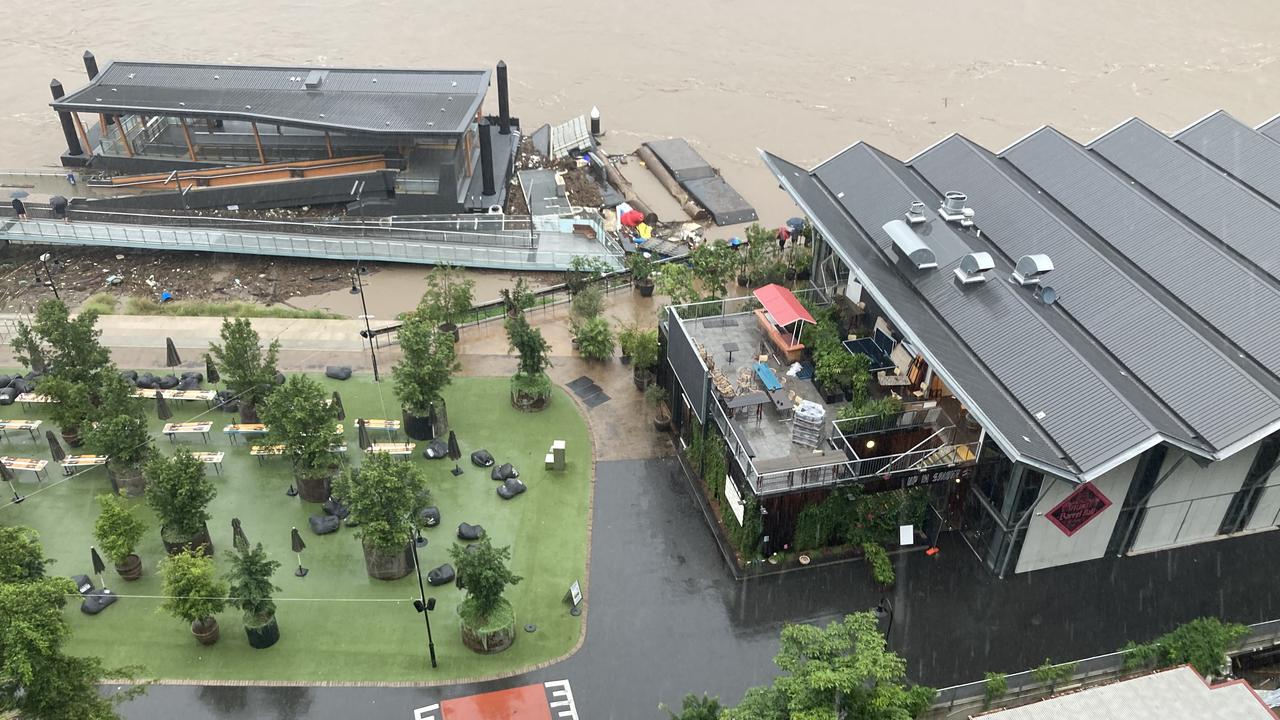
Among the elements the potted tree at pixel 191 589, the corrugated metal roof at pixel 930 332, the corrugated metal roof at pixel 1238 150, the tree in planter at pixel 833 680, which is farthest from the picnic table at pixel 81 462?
the corrugated metal roof at pixel 1238 150

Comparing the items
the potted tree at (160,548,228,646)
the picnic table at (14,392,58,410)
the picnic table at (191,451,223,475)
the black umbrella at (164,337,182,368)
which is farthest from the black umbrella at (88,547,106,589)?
the black umbrella at (164,337,182,368)

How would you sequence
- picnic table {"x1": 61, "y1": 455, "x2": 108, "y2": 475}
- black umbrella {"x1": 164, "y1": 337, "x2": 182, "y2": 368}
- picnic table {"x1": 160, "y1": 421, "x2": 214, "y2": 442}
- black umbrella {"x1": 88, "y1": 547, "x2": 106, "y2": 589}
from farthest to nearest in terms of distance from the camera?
black umbrella {"x1": 164, "y1": 337, "x2": 182, "y2": 368}, picnic table {"x1": 160, "y1": 421, "x2": 214, "y2": 442}, picnic table {"x1": 61, "y1": 455, "x2": 108, "y2": 475}, black umbrella {"x1": 88, "y1": 547, "x2": 106, "y2": 589}

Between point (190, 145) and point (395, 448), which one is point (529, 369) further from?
point (190, 145)

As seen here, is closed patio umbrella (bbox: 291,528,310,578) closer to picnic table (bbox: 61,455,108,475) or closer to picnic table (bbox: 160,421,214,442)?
picnic table (bbox: 160,421,214,442)

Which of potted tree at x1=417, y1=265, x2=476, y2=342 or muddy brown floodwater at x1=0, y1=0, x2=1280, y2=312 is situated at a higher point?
muddy brown floodwater at x1=0, y1=0, x2=1280, y2=312

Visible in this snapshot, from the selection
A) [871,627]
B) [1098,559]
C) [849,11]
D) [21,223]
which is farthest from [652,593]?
[849,11]

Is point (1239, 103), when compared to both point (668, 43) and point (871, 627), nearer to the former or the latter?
point (668, 43)

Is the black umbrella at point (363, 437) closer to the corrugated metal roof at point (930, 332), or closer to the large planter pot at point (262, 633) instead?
the large planter pot at point (262, 633)
